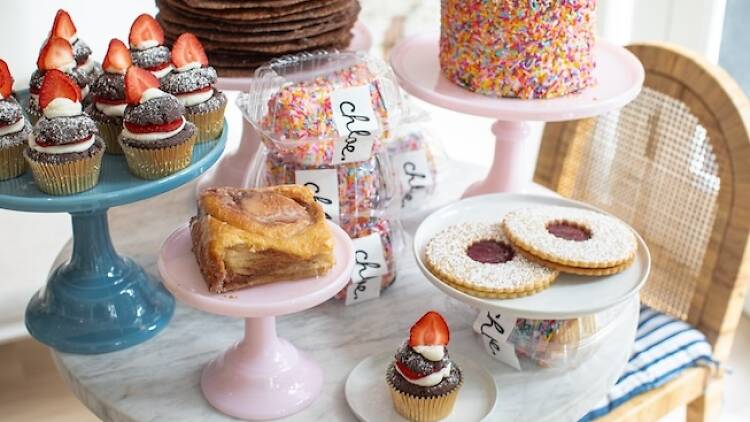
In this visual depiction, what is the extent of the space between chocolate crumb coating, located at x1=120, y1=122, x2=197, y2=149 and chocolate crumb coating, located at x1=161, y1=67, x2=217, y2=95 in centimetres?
8

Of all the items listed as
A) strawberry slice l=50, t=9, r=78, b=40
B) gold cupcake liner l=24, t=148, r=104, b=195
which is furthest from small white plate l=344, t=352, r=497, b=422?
strawberry slice l=50, t=9, r=78, b=40

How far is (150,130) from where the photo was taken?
125 cm

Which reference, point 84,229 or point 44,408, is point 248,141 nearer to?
point 84,229

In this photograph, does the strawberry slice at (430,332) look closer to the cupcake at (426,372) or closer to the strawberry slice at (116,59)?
the cupcake at (426,372)

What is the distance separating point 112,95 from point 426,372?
0.59 m

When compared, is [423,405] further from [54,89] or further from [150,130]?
[54,89]

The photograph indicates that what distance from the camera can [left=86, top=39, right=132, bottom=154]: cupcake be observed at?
1344 millimetres

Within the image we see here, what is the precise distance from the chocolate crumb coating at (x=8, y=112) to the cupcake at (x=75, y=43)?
0.17 metres

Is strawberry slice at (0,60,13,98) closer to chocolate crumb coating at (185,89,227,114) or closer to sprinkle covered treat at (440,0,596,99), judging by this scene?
chocolate crumb coating at (185,89,227,114)

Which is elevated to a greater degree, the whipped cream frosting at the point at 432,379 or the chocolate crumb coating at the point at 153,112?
the chocolate crumb coating at the point at 153,112

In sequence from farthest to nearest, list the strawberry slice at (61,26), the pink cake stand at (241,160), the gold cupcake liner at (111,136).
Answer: the pink cake stand at (241,160), the strawberry slice at (61,26), the gold cupcake liner at (111,136)

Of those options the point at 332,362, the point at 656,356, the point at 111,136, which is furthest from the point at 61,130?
the point at 656,356

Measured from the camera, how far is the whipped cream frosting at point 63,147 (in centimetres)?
121

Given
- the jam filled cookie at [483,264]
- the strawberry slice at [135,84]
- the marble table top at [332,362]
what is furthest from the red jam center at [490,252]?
the strawberry slice at [135,84]
